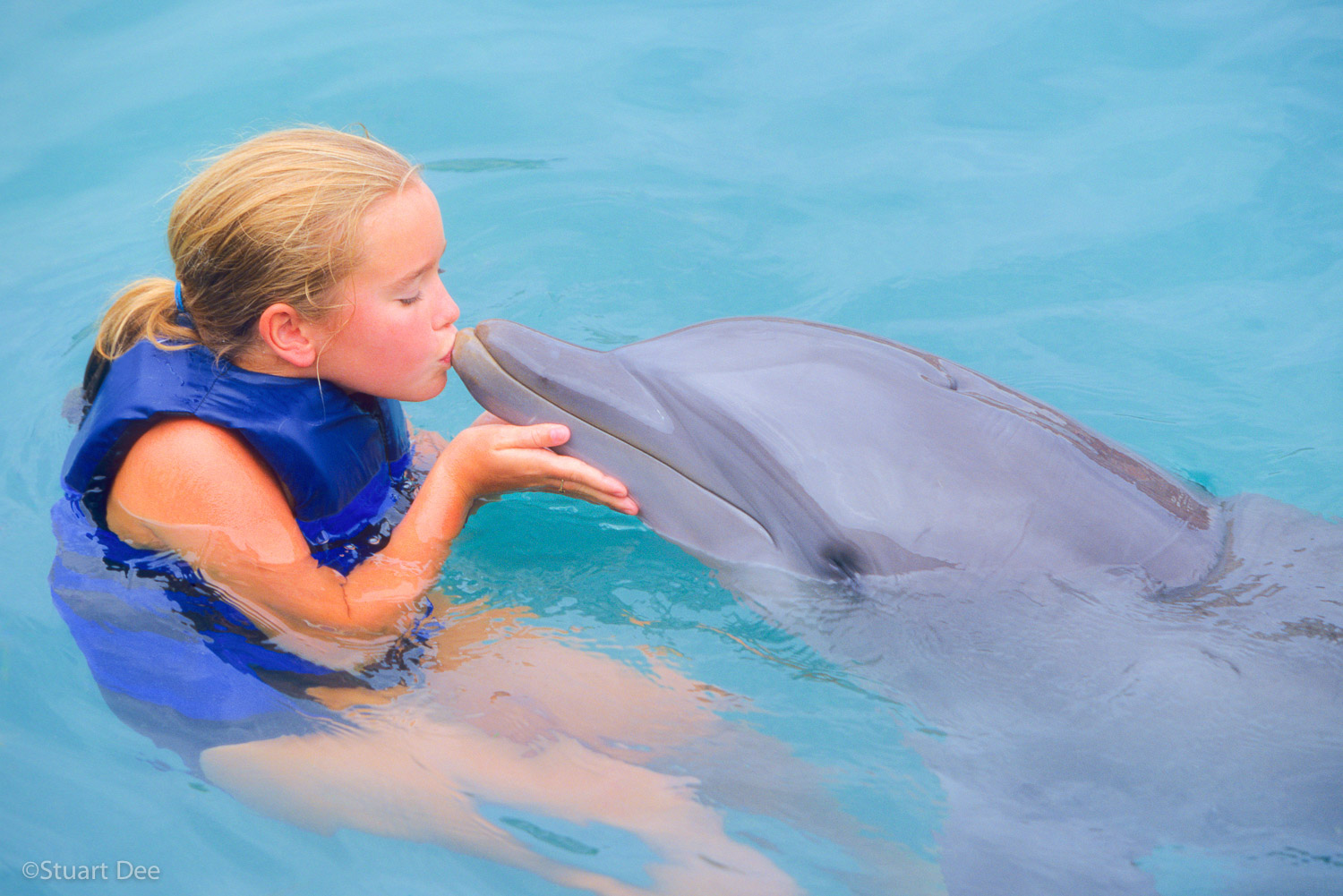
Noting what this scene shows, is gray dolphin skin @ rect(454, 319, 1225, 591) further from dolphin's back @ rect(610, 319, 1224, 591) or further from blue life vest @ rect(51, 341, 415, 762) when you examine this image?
blue life vest @ rect(51, 341, 415, 762)

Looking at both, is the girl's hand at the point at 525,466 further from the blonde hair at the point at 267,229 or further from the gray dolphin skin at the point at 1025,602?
the blonde hair at the point at 267,229

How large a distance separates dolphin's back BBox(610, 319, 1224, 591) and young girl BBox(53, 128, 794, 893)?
0.49m

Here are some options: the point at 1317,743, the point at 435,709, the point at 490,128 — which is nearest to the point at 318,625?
the point at 435,709

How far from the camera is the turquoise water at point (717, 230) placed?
147 inches

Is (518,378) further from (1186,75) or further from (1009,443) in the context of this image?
(1186,75)


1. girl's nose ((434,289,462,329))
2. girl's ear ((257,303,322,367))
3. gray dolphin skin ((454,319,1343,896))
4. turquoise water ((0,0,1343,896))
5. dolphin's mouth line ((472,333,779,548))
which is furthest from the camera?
girl's nose ((434,289,462,329))

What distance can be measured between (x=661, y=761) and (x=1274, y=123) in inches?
278

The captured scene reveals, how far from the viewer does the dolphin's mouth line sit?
3477 mm

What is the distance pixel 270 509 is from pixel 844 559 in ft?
6.14

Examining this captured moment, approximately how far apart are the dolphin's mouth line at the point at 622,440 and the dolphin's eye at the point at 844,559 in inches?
6.9

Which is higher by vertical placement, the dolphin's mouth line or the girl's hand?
the dolphin's mouth line

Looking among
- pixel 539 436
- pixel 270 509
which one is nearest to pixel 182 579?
pixel 270 509

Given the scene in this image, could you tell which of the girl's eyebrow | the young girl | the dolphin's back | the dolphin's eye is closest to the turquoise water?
the young girl

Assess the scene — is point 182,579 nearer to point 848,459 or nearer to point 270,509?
point 270,509
